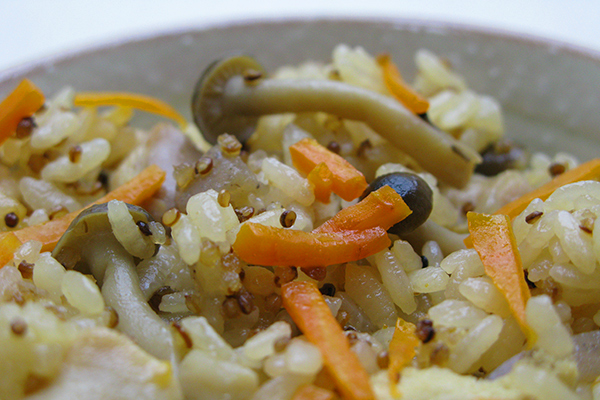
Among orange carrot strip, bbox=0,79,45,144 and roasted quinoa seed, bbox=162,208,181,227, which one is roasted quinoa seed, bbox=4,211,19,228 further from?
roasted quinoa seed, bbox=162,208,181,227

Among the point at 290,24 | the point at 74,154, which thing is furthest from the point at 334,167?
the point at 290,24

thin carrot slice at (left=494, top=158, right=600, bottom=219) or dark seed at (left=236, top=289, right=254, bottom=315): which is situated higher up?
thin carrot slice at (left=494, top=158, right=600, bottom=219)

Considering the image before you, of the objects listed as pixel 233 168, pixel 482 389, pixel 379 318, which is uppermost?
pixel 233 168

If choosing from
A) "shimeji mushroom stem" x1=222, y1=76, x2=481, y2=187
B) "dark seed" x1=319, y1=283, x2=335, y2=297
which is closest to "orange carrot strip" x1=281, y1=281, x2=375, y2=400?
"dark seed" x1=319, y1=283, x2=335, y2=297

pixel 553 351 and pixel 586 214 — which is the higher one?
pixel 586 214

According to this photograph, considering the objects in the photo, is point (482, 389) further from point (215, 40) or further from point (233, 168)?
point (215, 40)

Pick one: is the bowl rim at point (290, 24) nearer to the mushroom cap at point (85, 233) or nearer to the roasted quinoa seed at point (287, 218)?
the mushroom cap at point (85, 233)

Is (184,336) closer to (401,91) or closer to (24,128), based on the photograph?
(24,128)

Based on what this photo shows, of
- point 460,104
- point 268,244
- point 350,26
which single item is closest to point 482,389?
point 268,244
